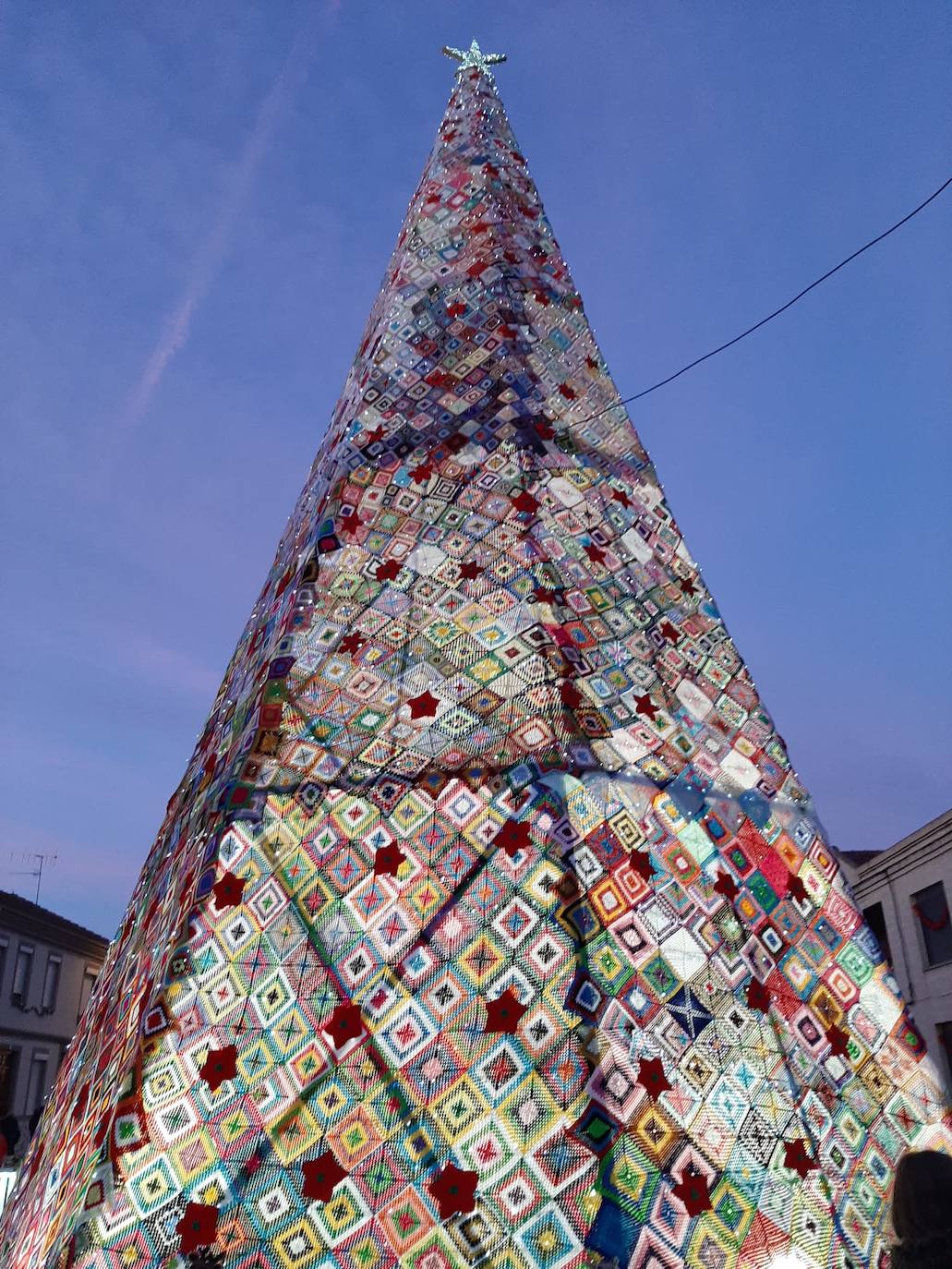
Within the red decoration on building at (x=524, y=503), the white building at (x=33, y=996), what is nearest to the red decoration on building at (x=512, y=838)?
the red decoration on building at (x=524, y=503)

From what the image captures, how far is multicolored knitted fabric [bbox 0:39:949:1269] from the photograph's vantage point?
205 centimetres

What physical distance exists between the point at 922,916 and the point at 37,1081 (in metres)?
11.1

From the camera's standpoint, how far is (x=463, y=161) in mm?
4961

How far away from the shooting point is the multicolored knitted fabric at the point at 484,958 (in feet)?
6.73

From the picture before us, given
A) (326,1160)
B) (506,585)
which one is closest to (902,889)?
(506,585)

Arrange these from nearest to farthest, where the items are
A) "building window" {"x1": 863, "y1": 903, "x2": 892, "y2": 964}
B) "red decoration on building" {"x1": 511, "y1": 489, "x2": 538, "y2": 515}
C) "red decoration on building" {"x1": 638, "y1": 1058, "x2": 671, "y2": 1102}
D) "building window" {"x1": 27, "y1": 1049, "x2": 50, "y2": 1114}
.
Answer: "red decoration on building" {"x1": 638, "y1": 1058, "x2": 671, "y2": 1102}
"red decoration on building" {"x1": 511, "y1": 489, "x2": 538, "y2": 515}
"building window" {"x1": 863, "y1": 903, "x2": 892, "y2": 964}
"building window" {"x1": 27, "y1": 1049, "x2": 50, "y2": 1114}

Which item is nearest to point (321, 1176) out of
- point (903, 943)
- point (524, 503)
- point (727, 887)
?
point (727, 887)

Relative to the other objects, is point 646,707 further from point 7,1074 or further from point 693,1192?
point 7,1074

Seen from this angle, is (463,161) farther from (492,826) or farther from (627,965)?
(627,965)

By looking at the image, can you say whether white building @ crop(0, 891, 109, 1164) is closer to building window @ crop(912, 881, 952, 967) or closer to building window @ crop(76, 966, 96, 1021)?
building window @ crop(76, 966, 96, 1021)

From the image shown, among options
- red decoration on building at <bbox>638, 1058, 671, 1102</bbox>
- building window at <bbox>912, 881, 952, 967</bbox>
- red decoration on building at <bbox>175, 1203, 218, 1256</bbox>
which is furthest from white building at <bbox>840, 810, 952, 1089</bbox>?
red decoration on building at <bbox>175, 1203, 218, 1256</bbox>

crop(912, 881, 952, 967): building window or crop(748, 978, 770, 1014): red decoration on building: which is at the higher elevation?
crop(912, 881, 952, 967): building window

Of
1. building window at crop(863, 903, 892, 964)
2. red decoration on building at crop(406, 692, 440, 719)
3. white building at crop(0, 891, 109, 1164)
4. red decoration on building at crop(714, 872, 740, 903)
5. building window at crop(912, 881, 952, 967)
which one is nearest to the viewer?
red decoration on building at crop(714, 872, 740, 903)

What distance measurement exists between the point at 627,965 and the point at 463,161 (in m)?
3.93
